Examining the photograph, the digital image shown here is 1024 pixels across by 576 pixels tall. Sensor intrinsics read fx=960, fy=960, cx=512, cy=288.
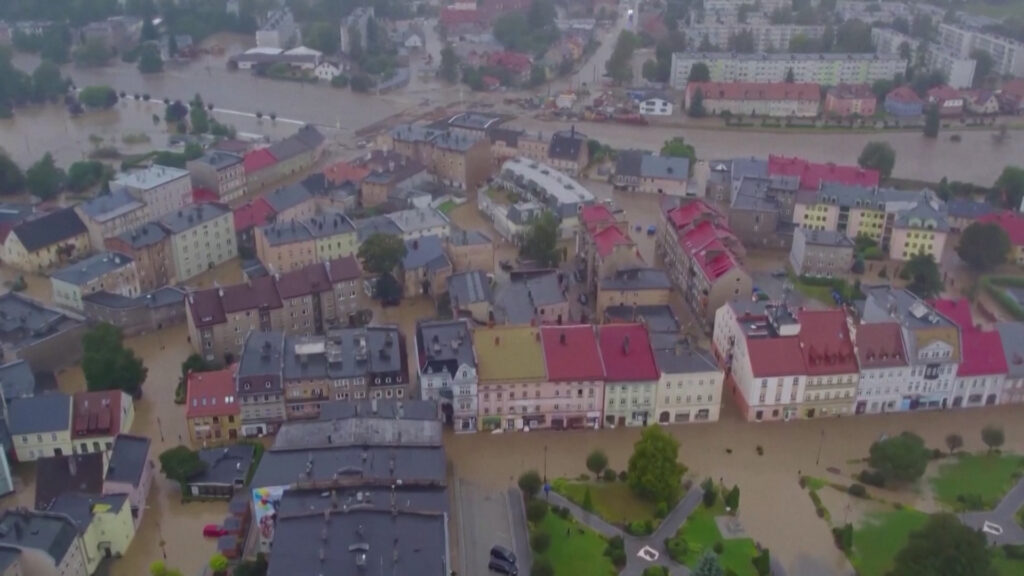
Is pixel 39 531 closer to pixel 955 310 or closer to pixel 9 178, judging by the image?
pixel 955 310

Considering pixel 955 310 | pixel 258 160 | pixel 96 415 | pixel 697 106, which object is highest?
pixel 955 310

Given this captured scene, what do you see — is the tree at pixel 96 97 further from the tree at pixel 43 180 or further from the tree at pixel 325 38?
the tree at pixel 325 38

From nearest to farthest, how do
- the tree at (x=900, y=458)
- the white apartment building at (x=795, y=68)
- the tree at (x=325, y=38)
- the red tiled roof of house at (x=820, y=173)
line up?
the tree at (x=900, y=458) → the red tiled roof of house at (x=820, y=173) → the white apartment building at (x=795, y=68) → the tree at (x=325, y=38)

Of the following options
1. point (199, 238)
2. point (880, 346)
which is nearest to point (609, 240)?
point (880, 346)

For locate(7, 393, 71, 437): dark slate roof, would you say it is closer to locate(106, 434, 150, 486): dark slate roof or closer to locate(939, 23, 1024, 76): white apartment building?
locate(106, 434, 150, 486): dark slate roof

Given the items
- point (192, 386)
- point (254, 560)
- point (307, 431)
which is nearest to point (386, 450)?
point (307, 431)

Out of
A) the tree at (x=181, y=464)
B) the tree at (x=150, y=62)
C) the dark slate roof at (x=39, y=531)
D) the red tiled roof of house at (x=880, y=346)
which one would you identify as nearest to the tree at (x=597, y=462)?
the red tiled roof of house at (x=880, y=346)
